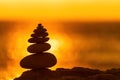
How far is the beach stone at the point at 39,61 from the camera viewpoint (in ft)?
98.5

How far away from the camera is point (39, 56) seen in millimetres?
30297

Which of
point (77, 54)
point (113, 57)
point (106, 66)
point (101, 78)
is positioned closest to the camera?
point (101, 78)

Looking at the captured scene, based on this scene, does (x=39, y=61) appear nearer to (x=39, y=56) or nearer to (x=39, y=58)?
(x=39, y=58)

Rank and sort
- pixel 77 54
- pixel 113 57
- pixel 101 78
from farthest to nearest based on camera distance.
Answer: pixel 77 54 < pixel 113 57 < pixel 101 78

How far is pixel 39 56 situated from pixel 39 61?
0.99 ft

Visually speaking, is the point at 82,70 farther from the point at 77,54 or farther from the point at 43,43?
the point at 77,54

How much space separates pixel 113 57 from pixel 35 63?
17.3m

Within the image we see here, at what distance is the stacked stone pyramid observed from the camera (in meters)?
30.1

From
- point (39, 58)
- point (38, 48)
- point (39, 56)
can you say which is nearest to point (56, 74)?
point (39, 58)

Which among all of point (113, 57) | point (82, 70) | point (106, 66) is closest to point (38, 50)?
point (82, 70)

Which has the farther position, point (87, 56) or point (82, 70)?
point (87, 56)

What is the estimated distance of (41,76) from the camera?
29.7 meters

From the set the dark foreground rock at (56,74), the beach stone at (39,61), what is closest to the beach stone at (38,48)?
the beach stone at (39,61)

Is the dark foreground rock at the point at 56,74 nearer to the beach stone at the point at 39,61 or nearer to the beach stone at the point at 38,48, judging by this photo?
the beach stone at the point at 39,61
